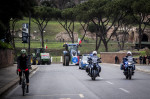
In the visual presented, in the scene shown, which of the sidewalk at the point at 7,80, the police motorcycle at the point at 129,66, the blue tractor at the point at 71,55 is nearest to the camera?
the sidewalk at the point at 7,80

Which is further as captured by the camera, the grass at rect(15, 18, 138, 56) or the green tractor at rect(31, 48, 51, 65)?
the grass at rect(15, 18, 138, 56)

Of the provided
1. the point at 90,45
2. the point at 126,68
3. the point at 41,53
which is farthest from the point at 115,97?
the point at 90,45

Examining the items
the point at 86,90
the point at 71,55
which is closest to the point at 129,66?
the point at 86,90

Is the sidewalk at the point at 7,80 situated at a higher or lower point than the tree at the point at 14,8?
lower

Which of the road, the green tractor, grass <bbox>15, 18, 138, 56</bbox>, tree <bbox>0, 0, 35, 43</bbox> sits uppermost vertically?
grass <bbox>15, 18, 138, 56</bbox>

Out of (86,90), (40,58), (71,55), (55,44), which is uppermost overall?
(55,44)

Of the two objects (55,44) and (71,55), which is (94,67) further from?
(55,44)

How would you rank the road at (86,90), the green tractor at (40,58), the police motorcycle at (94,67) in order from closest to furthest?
1. the road at (86,90)
2. the police motorcycle at (94,67)
3. the green tractor at (40,58)

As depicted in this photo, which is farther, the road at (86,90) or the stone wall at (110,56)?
the stone wall at (110,56)

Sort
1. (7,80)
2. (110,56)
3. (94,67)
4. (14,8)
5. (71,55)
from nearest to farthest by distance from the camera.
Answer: (14,8), (7,80), (94,67), (71,55), (110,56)

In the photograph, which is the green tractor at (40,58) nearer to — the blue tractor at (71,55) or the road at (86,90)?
the blue tractor at (71,55)

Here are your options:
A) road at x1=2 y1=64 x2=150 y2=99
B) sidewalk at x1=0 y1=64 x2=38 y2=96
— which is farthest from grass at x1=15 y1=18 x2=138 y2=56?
road at x1=2 y1=64 x2=150 y2=99

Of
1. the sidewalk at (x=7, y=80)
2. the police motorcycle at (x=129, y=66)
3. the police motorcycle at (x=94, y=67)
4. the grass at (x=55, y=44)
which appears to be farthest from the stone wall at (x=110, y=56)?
the police motorcycle at (x=94, y=67)

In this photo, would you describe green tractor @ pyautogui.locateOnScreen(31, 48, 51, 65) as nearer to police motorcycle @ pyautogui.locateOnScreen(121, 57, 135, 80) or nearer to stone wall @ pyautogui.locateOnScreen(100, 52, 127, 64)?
stone wall @ pyautogui.locateOnScreen(100, 52, 127, 64)
